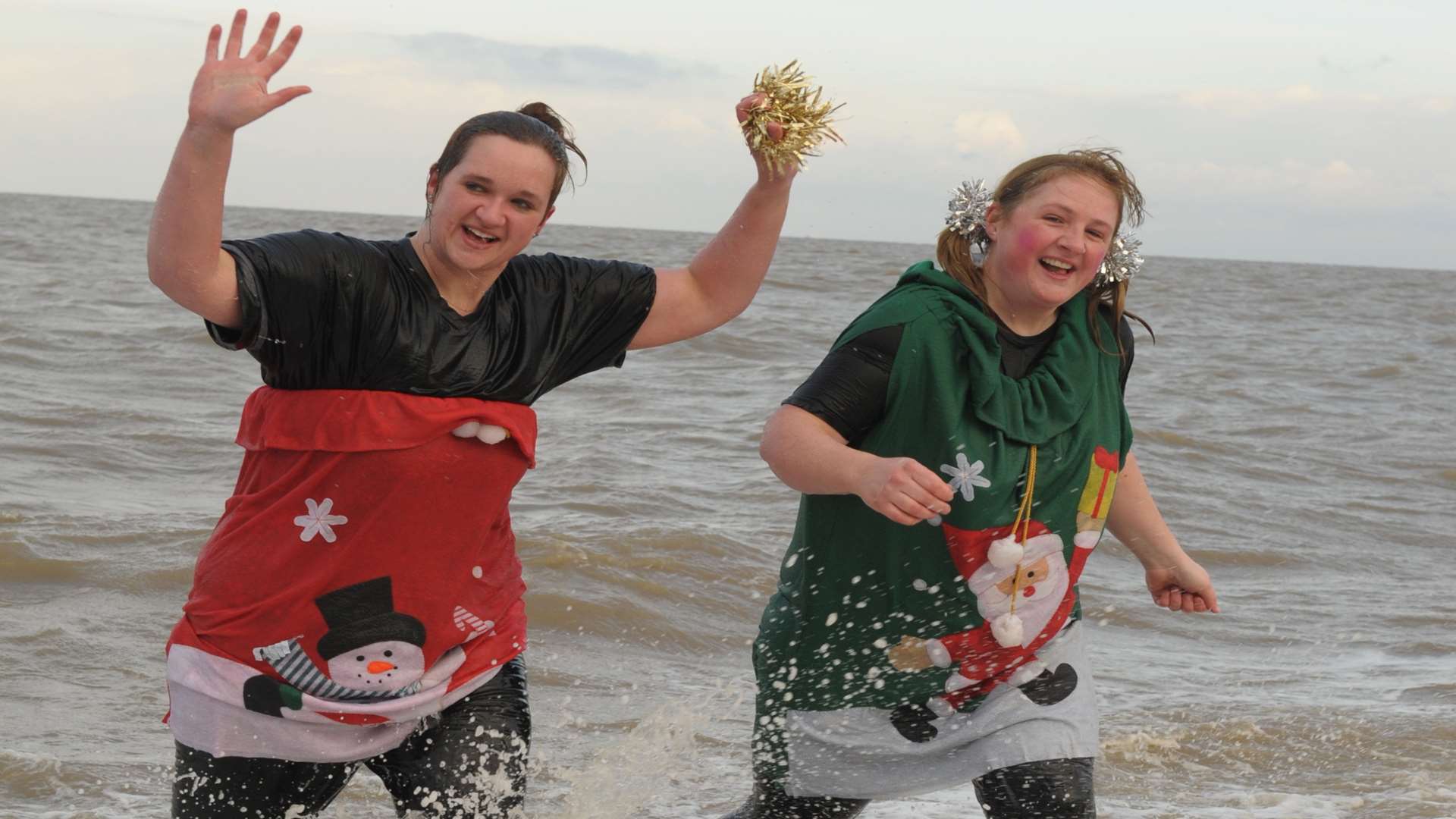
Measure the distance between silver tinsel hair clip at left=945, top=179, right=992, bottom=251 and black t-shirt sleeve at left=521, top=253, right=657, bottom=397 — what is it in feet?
2.30

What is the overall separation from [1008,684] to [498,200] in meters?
1.45

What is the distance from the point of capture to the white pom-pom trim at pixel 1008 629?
3342 millimetres

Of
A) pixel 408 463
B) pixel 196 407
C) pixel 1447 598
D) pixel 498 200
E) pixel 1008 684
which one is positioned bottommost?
pixel 196 407

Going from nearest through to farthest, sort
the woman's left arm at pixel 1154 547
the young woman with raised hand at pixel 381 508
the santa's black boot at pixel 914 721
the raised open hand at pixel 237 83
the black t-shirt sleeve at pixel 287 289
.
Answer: the raised open hand at pixel 237 83 < the black t-shirt sleeve at pixel 287 289 < the young woman with raised hand at pixel 381 508 < the santa's black boot at pixel 914 721 < the woman's left arm at pixel 1154 547

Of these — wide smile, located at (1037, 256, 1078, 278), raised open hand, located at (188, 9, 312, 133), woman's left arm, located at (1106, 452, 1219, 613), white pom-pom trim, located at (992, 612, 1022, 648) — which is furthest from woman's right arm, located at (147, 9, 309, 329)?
woman's left arm, located at (1106, 452, 1219, 613)

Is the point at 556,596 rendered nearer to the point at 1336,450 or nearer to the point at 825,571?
the point at 825,571

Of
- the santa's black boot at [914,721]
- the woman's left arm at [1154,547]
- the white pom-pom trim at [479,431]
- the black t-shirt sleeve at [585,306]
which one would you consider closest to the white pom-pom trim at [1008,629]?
the santa's black boot at [914,721]

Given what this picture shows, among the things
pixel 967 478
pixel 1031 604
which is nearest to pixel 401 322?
pixel 967 478

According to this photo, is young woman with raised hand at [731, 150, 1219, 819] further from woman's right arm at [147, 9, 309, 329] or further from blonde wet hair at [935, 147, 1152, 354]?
woman's right arm at [147, 9, 309, 329]

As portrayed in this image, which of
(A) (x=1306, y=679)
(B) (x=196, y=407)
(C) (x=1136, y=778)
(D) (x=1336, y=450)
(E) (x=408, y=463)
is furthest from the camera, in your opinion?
(D) (x=1336, y=450)

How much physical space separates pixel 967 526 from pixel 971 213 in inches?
28.4

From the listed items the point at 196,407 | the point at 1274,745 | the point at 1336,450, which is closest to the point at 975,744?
the point at 1274,745

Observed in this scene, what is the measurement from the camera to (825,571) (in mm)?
3426

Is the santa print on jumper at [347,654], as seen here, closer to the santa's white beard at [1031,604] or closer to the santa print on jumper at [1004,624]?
the santa print on jumper at [1004,624]
